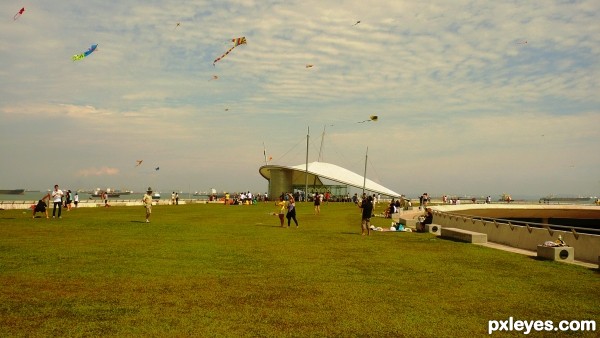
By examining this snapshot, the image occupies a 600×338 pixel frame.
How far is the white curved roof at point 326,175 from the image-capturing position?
100113mm

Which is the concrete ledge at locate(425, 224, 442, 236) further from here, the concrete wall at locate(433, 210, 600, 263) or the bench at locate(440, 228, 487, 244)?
the bench at locate(440, 228, 487, 244)

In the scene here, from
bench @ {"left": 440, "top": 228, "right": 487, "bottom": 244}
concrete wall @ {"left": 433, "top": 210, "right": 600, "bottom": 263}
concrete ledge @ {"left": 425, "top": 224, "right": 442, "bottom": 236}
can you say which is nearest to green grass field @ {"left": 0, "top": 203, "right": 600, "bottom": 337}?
concrete wall @ {"left": 433, "top": 210, "right": 600, "bottom": 263}

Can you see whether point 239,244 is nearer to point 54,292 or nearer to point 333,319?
point 54,292

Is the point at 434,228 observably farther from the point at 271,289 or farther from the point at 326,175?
the point at 326,175

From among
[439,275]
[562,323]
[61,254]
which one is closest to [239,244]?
[61,254]

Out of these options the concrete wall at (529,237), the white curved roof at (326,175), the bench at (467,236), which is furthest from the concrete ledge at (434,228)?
the white curved roof at (326,175)

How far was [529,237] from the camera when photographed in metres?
21.3

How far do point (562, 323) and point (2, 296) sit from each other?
9.40m

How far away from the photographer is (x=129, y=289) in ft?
33.9

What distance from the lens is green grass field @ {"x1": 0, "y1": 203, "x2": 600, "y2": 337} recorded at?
8047 mm

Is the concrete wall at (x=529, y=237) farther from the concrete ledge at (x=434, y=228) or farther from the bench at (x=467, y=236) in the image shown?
the concrete ledge at (x=434, y=228)

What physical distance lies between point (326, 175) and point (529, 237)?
80009mm

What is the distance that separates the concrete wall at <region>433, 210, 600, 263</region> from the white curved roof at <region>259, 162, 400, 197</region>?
6910 cm

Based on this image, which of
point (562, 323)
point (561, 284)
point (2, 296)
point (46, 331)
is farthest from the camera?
point (561, 284)
